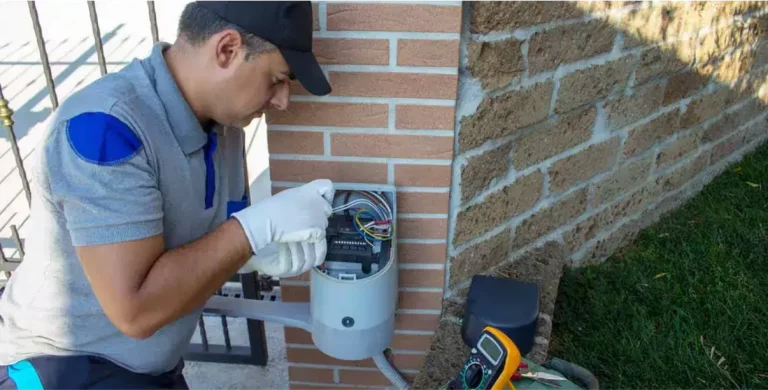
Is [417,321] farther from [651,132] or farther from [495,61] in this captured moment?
[651,132]

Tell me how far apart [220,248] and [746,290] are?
196cm

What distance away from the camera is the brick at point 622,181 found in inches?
95.4

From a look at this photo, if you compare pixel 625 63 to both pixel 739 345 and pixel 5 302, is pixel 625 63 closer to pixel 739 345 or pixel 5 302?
pixel 739 345

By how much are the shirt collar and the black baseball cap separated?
0.18 metres

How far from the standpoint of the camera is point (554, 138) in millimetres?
2068

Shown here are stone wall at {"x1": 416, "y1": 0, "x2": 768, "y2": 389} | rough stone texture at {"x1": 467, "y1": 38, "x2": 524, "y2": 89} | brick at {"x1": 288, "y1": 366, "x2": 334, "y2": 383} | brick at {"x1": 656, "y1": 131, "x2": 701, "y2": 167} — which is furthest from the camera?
brick at {"x1": 656, "y1": 131, "x2": 701, "y2": 167}

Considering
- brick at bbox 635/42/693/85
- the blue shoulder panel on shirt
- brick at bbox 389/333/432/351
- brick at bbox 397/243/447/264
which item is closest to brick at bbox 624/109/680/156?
brick at bbox 635/42/693/85

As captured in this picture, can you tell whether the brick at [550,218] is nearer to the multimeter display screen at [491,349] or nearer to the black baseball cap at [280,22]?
the multimeter display screen at [491,349]

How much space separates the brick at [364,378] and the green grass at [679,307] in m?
0.57

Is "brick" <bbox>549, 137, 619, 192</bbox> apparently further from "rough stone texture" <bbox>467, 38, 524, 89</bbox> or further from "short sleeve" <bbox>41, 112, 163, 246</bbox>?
"short sleeve" <bbox>41, 112, 163, 246</bbox>

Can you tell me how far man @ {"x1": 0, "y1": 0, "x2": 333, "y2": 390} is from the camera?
1223 millimetres

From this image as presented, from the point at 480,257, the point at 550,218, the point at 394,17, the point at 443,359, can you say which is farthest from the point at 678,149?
the point at 394,17

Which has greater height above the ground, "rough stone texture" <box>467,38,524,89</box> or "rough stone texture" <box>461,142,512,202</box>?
"rough stone texture" <box>467,38,524,89</box>

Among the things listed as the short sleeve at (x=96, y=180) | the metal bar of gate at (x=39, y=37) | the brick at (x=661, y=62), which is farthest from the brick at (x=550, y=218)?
the metal bar of gate at (x=39, y=37)
